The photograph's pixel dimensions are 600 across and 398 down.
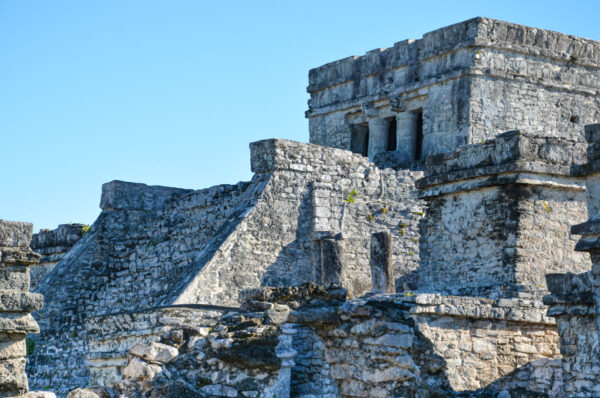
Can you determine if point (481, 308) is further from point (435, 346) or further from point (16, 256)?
point (16, 256)

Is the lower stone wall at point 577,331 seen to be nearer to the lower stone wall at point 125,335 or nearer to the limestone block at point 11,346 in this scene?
the lower stone wall at point 125,335

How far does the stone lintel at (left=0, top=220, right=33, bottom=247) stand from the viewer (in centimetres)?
1003

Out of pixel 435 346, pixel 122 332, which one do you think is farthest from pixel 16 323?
pixel 435 346

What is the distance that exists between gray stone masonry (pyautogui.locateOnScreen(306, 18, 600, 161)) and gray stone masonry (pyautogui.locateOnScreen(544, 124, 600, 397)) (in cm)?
916

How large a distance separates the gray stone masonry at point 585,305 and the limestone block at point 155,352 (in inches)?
153

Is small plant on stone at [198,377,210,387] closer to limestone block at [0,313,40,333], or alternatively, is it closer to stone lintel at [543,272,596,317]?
limestone block at [0,313,40,333]

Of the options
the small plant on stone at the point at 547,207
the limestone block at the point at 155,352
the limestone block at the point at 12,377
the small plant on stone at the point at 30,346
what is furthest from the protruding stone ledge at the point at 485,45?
the limestone block at the point at 12,377

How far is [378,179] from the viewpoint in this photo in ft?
62.5

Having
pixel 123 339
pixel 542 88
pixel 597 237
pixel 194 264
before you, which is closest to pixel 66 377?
pixel 194 264

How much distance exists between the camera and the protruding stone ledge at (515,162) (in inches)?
574

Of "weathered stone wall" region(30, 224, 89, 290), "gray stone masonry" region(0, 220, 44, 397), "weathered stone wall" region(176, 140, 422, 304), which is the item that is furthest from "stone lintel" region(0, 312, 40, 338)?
"weathered stone wall" region(30, 224, 89, 290)

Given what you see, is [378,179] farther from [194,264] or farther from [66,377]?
[66,377]

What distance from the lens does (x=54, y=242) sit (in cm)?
2189

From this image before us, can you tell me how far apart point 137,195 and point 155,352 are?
32.9 ft
